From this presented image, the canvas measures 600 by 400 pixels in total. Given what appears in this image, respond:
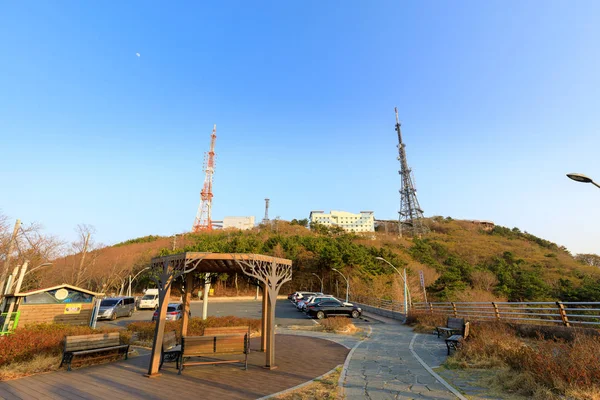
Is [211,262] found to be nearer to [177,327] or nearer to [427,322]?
[177,327]

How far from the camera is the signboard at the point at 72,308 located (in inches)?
603

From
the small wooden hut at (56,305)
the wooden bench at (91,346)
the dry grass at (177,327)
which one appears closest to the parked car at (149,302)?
the small wooden hut at (56,305)

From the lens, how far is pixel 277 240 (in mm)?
→ 58625

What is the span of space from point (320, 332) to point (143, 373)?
32.4 ft

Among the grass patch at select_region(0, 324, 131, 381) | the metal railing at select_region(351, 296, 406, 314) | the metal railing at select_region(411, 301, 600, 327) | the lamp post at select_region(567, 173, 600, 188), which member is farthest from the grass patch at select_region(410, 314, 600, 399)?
the metal railing at select_region(351, 296, 406, 314)

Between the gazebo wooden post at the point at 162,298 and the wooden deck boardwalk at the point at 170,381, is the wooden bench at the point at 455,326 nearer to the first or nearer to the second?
the wooden deck boardwalk at the point at 170,381

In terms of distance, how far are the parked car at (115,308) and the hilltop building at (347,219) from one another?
115m

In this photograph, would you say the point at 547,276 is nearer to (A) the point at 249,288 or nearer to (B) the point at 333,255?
(B) the point at 333,255

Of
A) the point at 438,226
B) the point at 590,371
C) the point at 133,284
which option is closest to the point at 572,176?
the point at 590,371

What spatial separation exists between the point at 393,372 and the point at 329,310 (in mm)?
15903

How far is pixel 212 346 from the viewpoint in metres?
7.66

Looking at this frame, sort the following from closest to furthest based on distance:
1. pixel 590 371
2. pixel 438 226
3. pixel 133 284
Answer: pixel 590 371 → pixel 133 284 → pixel 438 226

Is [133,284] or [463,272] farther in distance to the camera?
[133,284]

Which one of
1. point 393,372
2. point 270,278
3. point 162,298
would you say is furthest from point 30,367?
point 393,372
